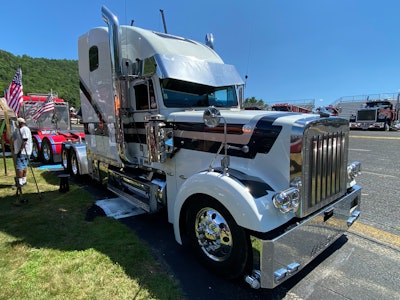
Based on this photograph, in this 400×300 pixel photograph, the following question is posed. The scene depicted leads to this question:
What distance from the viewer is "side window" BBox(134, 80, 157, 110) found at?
4246mm

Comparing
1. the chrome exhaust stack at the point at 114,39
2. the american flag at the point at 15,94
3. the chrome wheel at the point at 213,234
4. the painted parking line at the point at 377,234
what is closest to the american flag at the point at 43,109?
the american flag at the point at 15,94

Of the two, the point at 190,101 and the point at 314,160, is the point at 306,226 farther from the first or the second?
the point at 190,101

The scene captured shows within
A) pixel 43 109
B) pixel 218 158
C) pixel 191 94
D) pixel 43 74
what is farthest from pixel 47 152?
pixel 43 74

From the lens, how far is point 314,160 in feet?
9.49

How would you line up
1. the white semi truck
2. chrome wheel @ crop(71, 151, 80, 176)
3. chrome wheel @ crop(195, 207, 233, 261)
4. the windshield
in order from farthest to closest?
chrome wheel @ crop(71, 151, 80, 176), the windshield, chrome wheel @ crop(195, 207, 233, 261), the white semi truck

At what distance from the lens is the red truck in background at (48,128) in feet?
32.6

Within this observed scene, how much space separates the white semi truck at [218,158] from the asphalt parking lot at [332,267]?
0.22 m

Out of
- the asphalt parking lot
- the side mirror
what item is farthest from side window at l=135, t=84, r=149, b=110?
the asphalt parking lot

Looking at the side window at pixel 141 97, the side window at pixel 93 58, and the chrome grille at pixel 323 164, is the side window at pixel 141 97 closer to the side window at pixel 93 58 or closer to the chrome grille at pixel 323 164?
the side window at pixel 93 58

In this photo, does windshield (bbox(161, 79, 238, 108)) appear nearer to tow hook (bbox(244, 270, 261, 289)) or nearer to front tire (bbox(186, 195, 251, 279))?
front tire (bbox(186, 195, 251, 279))

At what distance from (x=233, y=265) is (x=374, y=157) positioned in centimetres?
940

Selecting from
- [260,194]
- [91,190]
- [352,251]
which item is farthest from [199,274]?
[91,190]

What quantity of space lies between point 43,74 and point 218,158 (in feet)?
220

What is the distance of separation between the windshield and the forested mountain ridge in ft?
140
